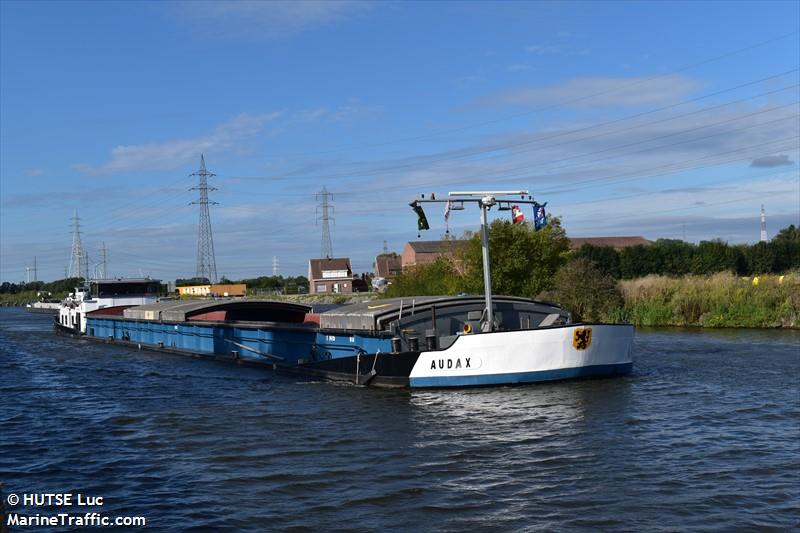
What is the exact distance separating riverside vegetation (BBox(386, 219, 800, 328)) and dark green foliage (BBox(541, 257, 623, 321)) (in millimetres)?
54

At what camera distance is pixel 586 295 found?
136ft

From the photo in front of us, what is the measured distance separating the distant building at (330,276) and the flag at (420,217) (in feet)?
308

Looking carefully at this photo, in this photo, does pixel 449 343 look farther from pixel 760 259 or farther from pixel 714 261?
pixel 760 259

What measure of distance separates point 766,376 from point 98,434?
17176mm

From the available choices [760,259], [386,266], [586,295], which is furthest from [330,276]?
[586,295]

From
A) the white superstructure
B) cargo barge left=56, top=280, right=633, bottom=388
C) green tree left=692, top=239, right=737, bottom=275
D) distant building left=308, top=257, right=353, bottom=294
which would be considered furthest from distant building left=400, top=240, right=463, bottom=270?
cargo barge left=56, top=280, right=633, bottom=388

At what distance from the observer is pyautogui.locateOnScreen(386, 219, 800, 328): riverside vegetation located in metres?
38.0

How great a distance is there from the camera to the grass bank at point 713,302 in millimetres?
36250

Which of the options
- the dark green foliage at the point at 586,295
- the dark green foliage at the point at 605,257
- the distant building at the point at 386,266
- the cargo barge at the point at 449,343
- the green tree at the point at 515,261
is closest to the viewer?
the cargo barge at the point at 449,343

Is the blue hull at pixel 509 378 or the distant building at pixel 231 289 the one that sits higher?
the distant building at pixel 231 289

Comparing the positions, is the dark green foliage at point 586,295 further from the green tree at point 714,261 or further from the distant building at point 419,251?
the distant building at point 419,251

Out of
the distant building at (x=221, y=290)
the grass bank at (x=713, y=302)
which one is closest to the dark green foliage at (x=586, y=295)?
the grass bank at (x=713, y=302)

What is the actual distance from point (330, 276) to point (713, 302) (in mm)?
87993

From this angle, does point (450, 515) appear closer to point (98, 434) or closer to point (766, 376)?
point (98, 434)
